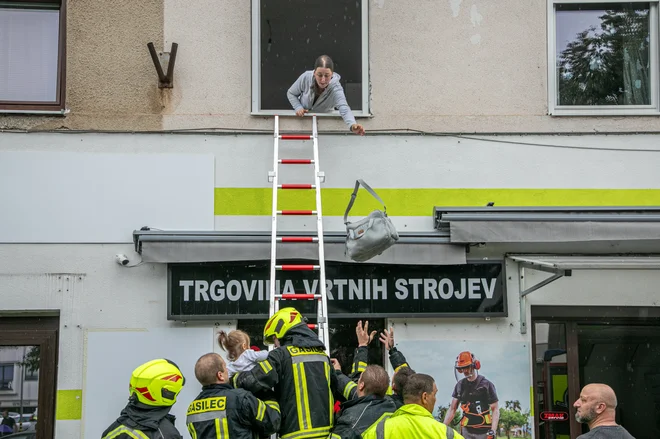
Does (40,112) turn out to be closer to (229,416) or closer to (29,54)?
(29,54)

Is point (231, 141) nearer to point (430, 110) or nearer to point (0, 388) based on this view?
point (430, 110)

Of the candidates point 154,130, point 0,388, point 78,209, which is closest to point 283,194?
point 154,130

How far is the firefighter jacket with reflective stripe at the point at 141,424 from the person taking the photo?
565 cm

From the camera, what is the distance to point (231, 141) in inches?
348

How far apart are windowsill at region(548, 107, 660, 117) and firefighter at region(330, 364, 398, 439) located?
3878mm

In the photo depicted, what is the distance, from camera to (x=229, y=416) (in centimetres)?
605

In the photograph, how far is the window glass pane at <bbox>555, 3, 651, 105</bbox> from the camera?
9.22m

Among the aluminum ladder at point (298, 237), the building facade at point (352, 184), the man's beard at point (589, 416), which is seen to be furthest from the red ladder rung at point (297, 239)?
the man's beard at point (589, 416)

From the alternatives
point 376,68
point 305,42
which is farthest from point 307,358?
point 305,42

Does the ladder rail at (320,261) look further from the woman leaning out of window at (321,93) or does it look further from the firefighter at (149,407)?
the firefighter at (149,407)

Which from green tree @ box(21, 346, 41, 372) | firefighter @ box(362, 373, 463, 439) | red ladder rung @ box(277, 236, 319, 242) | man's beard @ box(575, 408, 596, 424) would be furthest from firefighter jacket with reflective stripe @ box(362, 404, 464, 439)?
green tree @ box(21, 346, 41, 372)

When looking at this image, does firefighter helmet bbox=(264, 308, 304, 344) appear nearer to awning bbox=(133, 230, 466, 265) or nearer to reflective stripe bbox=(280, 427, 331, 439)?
reflective stripe bbox=(280, 427, 331, 439)

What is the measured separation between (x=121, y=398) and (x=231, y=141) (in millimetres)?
2525

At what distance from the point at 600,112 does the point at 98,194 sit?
15.7 feet
